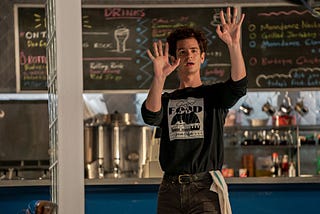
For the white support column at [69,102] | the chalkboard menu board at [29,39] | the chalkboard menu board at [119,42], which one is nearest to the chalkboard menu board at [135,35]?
the chalkboard menu board at [119,42]

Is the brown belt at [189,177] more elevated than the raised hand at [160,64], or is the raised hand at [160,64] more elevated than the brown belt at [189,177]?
the raised hand at [160,64]

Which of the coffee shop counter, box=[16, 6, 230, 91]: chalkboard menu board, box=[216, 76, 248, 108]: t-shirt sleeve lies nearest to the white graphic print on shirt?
box=[216, 76, 248, 108]: t-shirt sleeve

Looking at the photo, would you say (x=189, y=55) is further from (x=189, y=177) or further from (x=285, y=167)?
(x=285, y=167)

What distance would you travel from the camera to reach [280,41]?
6.78 m

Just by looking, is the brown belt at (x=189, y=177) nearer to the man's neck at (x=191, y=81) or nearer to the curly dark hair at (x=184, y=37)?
the man's neck at (x=191, y=81)

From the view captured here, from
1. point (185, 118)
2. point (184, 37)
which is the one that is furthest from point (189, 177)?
point (184, 37)

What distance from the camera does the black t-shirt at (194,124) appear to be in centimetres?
338

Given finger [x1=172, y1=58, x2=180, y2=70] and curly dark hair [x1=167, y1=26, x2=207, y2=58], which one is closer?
finger [x1=172, y1=58, x2=180, y2=70]

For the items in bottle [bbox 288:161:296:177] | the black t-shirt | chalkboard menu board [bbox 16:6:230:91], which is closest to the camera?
the black t-shirt

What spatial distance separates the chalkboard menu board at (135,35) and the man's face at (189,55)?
3.09m

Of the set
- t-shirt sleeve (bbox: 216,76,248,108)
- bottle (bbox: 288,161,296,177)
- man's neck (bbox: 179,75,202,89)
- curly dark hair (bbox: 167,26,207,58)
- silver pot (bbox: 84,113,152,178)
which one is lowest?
bottle (bbox: 288,161,296,177)

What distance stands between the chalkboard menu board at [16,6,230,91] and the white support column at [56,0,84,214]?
4399 millimetres

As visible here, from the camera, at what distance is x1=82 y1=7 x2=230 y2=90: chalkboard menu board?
6.70 m

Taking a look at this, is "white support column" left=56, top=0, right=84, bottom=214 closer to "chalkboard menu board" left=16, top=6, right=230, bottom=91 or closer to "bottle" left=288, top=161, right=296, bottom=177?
"chalkboard menu board" left=16, top=6, right=230, bottom=91
